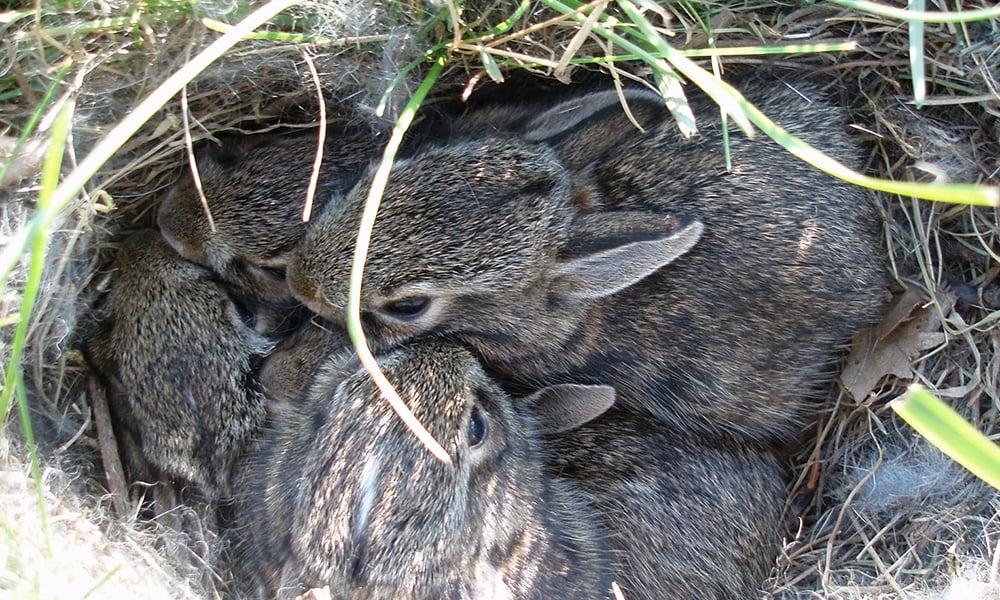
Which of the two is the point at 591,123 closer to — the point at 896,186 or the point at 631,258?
the point at 631,258

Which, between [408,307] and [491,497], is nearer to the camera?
[491,497]

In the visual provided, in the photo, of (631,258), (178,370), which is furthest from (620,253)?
(178,370)

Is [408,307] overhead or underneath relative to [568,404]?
overhead

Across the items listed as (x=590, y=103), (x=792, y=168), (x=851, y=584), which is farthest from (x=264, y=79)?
(x=851, y=584)

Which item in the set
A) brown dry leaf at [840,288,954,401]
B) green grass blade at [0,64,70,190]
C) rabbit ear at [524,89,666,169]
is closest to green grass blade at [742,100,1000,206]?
rabbit ear at [524,89,666,169]

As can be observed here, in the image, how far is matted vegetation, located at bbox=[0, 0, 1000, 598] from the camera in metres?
3.26

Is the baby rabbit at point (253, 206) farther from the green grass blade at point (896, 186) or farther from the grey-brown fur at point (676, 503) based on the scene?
the green grass blade at point (896, 186)

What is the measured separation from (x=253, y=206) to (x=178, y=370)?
0.74 m

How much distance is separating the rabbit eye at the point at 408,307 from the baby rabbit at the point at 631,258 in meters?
0.01

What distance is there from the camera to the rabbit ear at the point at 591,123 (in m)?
3.80

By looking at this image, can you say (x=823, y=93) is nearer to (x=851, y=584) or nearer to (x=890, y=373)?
(x=890, y=373)

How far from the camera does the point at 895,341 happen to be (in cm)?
394

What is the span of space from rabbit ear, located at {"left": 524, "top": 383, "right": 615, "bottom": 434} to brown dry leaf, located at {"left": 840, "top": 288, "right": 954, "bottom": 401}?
1158mm

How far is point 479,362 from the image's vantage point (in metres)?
3.80
